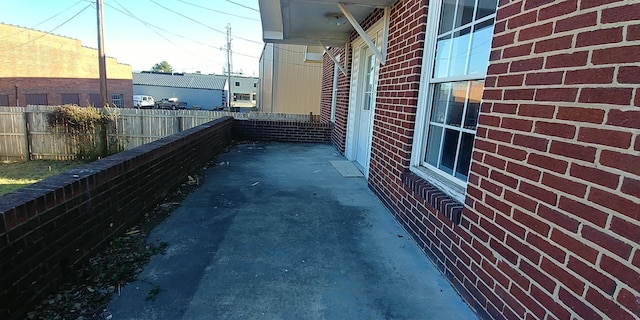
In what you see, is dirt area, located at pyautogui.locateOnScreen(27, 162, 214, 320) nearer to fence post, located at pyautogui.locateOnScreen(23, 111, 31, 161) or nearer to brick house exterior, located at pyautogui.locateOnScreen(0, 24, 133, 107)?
fence post, located at pyautogui.locateOnScreen(23, 111, 31, 161)

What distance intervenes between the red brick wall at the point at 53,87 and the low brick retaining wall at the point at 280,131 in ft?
62.5

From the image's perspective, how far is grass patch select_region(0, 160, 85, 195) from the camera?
832cm

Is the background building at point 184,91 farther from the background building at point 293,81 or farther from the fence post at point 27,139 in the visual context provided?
the fence post at point 27,139

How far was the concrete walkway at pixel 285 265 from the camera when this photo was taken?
1.99 meters

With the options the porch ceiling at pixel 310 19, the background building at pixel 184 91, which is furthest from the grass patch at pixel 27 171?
the background building at pixel 184 91

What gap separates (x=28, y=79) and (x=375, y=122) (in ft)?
81.5

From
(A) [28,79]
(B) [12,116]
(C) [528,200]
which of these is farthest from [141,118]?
(A) [28,79]

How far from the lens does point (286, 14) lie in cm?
532

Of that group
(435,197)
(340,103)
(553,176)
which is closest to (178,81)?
(340,103)

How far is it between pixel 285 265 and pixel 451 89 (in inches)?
78.8

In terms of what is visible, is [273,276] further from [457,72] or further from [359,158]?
[359,158]

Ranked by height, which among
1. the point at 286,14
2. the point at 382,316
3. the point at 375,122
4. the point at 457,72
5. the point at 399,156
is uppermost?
the point at 286,14

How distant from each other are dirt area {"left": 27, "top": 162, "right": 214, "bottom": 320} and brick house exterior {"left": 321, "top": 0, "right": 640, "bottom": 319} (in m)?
2.11

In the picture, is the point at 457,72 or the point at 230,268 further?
the point at 457,72
